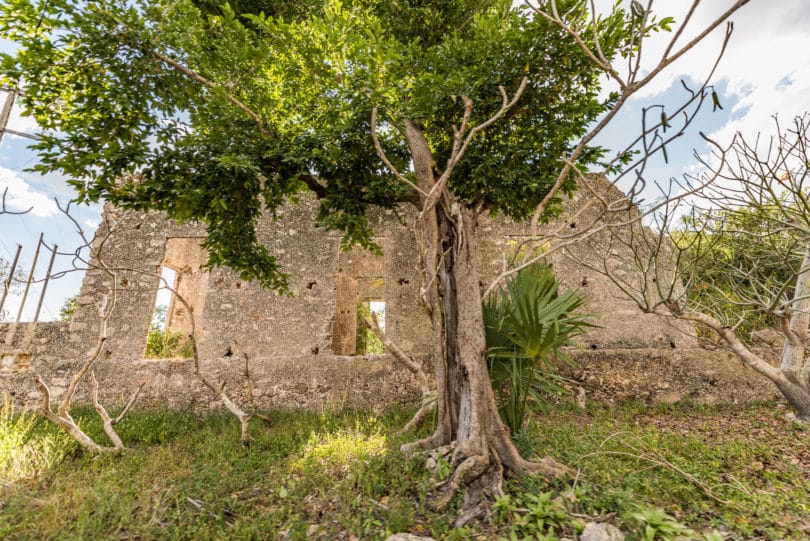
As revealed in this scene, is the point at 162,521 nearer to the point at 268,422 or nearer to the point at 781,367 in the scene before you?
the point at 268,422

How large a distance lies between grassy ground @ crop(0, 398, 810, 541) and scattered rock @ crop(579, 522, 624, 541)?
0.06 m

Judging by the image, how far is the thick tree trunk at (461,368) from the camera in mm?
2797

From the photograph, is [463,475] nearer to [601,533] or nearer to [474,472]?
[474,472]

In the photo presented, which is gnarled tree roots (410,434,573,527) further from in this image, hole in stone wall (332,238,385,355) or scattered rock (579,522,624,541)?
hole in stone wall (332,238,385,355)

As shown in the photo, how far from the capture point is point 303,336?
20.9 ft

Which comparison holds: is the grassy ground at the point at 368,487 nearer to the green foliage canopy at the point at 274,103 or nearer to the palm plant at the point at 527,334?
the palm plant at the point at 527,334

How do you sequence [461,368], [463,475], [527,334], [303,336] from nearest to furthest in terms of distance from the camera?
→ [463,475] < [527,334] < [461,368] < [303,336]

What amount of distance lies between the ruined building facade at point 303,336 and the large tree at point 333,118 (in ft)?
6.28

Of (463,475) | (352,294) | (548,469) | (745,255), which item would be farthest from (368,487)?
(352,294)

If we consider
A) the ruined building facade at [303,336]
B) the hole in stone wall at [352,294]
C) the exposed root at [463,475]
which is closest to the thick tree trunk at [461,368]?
the exposed root at [463,475]

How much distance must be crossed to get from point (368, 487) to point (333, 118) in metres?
3.71

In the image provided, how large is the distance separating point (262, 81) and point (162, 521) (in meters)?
4.62

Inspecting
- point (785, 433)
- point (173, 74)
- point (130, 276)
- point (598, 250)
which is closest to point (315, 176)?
point (173, 74)

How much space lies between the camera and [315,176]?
15.8ft
